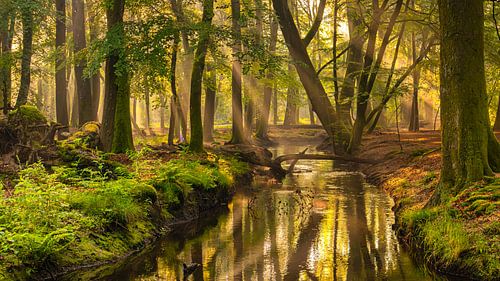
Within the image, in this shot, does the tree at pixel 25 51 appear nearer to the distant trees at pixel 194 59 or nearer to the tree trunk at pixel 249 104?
the distant trees at pixel 194 59

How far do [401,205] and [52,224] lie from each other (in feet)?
29.3

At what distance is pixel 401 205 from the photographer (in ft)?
46.8

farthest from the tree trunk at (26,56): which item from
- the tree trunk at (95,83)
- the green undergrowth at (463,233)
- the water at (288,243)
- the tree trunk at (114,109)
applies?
the green undergrowth at (463,233)

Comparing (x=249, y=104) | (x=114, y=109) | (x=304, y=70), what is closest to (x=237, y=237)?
(x=114, y=109)

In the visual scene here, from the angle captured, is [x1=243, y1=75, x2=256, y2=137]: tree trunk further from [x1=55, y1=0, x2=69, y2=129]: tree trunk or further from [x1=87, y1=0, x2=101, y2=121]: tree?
[x1=55, y1=0, x2=69, y2=129]: tree trunk

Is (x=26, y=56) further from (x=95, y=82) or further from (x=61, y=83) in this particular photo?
(x=95, y=82)

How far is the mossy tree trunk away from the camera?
11.4 metres

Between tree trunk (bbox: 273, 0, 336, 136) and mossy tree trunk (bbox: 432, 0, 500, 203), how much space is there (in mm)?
14673

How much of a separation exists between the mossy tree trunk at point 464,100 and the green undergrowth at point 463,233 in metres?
0.52

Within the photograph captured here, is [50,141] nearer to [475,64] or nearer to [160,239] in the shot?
[160,239]

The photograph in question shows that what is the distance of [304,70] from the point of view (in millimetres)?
26672

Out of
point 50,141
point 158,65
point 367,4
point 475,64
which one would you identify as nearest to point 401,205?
point 475,64

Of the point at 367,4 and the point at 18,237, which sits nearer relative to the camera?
the point at 18,237

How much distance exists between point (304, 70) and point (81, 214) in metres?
17.9
